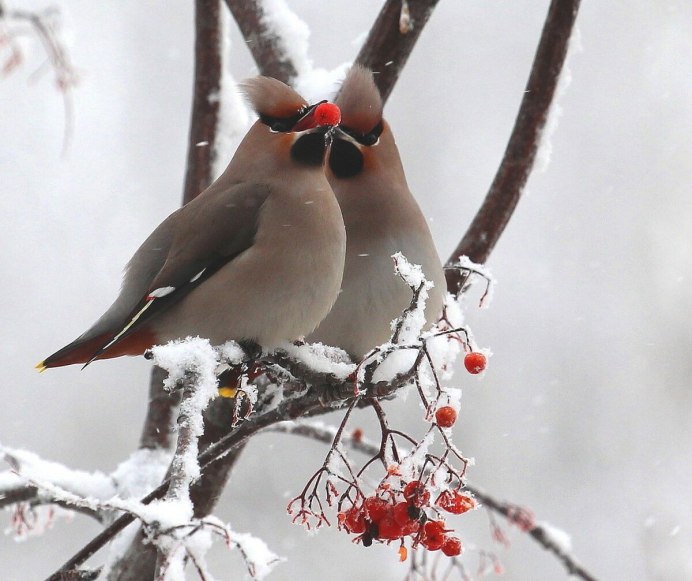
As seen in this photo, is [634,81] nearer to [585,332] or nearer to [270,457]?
[585,332]

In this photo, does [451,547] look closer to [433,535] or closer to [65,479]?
[433,535]

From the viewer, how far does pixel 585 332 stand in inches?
309

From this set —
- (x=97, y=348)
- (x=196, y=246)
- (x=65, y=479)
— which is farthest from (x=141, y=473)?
(x=196, y=246)

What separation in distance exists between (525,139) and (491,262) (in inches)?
214

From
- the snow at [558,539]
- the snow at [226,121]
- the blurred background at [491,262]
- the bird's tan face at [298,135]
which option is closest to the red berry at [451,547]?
the bird's tan face at [298,135]

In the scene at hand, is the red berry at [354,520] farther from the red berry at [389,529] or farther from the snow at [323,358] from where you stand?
the snow at [323,358]

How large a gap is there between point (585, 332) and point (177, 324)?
594 cm

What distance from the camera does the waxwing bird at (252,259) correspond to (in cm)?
229

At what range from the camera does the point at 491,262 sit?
8.23 metres

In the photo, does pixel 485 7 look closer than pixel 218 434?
No

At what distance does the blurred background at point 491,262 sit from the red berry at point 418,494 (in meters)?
5.00

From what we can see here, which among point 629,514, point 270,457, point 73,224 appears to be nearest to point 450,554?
point 270,457

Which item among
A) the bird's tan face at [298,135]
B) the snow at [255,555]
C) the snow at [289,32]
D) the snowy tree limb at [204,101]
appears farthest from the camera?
the snowy tree limb at [204,101]

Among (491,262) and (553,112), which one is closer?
(553,112)
